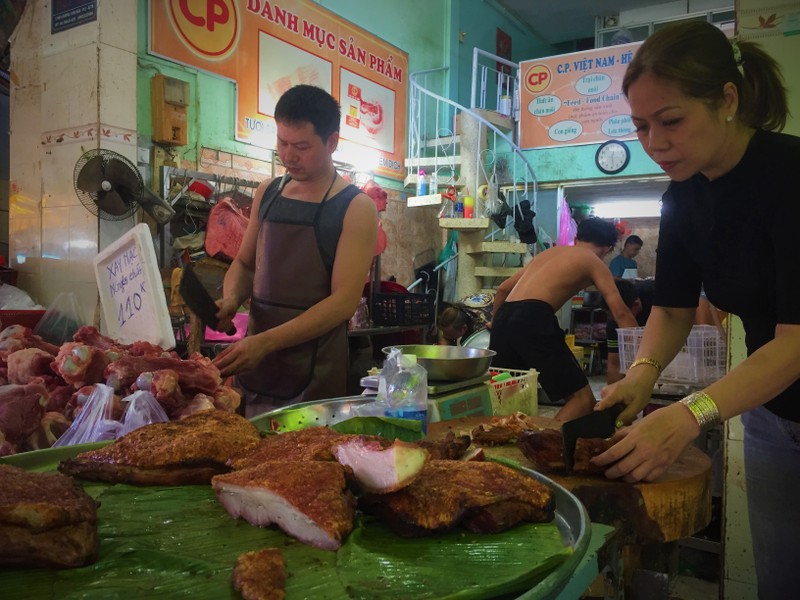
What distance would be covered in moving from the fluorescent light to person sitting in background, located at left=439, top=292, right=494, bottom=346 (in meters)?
5.97

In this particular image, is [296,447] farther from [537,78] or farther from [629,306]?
[537,78]

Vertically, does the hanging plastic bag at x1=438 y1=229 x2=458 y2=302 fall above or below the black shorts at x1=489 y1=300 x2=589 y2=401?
above

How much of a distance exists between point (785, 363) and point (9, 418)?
6.38 ft

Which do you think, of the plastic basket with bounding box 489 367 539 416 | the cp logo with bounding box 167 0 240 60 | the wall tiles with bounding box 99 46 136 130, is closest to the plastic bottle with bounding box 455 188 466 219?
the cp logo with bounding box 167 0 240 60

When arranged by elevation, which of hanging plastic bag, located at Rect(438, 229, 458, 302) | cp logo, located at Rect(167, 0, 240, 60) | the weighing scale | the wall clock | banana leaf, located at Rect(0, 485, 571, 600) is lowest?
the weighing scale

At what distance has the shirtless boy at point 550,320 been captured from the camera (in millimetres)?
4207

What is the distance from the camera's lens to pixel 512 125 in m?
11.0

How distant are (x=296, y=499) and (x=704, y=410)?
114 cm

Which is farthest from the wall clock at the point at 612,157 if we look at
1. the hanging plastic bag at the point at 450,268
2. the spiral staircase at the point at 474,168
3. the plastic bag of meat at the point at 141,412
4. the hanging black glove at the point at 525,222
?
the plastic bag of meat at the point at 141,412

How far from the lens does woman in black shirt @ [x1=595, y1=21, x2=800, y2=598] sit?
1.55 meters

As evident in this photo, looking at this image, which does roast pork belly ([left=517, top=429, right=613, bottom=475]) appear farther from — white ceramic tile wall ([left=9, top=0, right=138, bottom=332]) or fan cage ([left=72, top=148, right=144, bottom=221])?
white ceramic tile wall ([left=9, top=0, right=138, bottom=332])

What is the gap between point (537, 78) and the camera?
32.7ft

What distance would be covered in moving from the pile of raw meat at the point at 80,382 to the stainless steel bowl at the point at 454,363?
0.79 meters

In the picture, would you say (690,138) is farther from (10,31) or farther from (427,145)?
(427,145)
